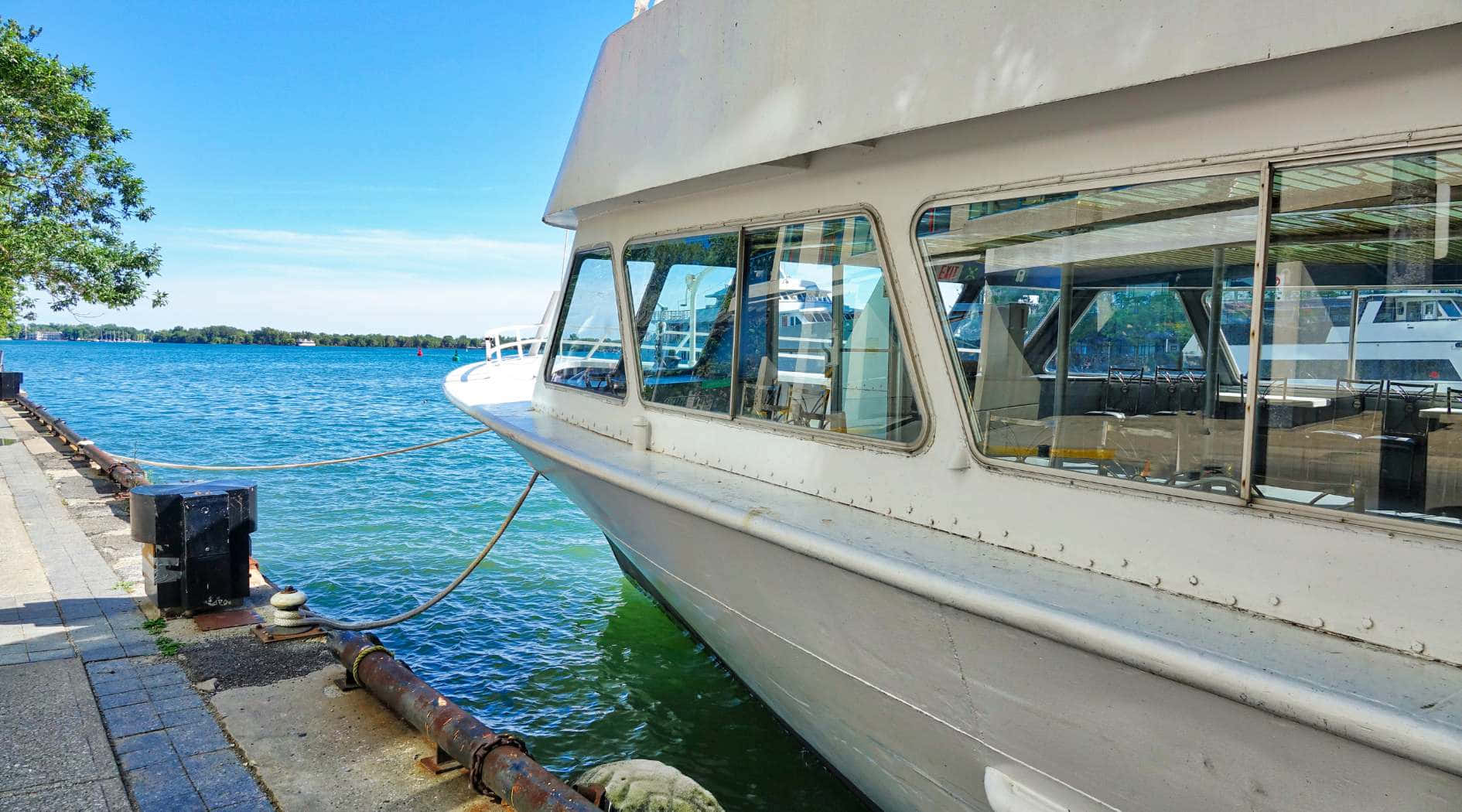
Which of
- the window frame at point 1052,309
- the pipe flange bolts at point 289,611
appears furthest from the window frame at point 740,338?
the pipe flange bolts at point 289,611

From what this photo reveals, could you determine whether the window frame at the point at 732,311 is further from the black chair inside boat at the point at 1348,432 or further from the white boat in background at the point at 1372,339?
the black chair inside boat at the point at 1348,432

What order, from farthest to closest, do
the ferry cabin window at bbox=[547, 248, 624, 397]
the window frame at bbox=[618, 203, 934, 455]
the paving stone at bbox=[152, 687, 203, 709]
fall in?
the ferry cabin window at bbox=[547, 248, 624, 397] → the paving stone at bbox=[152, 687, 203, 709] → the window frame at bbox=[618, 203, 934, 455]

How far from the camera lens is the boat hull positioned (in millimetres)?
2037

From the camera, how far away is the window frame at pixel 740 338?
3.16 meters

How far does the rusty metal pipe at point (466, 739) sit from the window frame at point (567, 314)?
1815 millimetres

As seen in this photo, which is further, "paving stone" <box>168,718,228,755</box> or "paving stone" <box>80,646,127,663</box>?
"paving stone" <box>80,646,127,663</box>

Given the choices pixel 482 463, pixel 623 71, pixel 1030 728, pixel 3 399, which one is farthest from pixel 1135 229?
pixel 3 399

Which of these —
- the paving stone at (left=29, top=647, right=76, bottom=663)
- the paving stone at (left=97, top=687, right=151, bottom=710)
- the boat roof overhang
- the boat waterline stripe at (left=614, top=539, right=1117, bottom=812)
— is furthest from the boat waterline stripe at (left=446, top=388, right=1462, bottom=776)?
the paving stone at (left=29, top=647, right=76, bottom=663)

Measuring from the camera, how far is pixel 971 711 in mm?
2809

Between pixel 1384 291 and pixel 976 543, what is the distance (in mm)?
1263

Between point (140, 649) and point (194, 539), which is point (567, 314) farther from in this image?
point (140, 649)

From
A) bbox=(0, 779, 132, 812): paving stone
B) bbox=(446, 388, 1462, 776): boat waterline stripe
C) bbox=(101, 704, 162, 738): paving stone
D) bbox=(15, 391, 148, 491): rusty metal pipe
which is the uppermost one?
bbox=(446, 388, 1462, 776): boat waterline stripe

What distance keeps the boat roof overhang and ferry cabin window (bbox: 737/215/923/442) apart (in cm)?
35

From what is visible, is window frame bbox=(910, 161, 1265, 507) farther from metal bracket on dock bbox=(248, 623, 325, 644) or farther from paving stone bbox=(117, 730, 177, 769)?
metal bracket on dock bbox=(248, 623, 325, 644)
